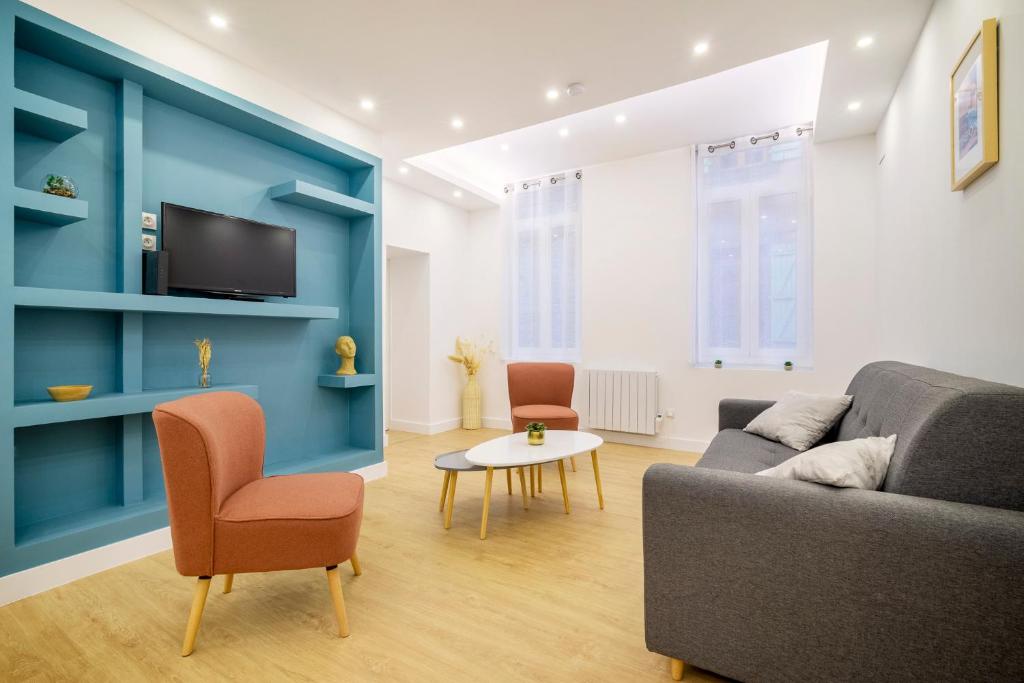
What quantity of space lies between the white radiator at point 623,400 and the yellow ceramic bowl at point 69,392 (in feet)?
13.6

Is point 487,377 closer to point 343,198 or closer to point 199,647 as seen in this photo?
point 343,198

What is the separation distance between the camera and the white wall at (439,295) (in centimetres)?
552

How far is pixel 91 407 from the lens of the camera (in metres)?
2.38

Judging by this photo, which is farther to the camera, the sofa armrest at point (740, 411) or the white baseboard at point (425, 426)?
the white baseboard at point (425, 426)

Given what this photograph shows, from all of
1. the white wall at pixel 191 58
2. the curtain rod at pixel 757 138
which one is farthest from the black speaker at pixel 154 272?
the curtain rod at pixel 757 138

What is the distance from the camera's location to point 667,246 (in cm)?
500

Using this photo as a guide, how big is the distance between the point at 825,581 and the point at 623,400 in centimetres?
379

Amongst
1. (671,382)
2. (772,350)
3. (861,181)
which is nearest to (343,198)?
(671,382)

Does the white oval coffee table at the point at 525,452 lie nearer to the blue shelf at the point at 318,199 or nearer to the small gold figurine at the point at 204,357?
the small gold figurine at the point at 204,357

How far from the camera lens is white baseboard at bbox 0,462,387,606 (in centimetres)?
213

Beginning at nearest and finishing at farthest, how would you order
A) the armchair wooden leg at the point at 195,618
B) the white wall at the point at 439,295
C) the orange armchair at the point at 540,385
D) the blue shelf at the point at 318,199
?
the armchair wooden leg at the point at 195,618 → the blue shelf at the point at 318,199 → the orange armchair at the point at 540,385 → the white wall at the point at 439,295

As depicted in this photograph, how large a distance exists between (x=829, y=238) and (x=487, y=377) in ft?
12.9

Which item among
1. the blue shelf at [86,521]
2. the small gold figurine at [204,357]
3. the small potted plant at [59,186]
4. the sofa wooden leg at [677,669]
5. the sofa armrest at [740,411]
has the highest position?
the small potted plant at [59,186]

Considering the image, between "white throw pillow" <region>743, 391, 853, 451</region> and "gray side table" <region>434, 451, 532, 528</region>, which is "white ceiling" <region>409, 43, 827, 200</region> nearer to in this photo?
"white throw pillow" <region>743, 391, 853, 451</region>
